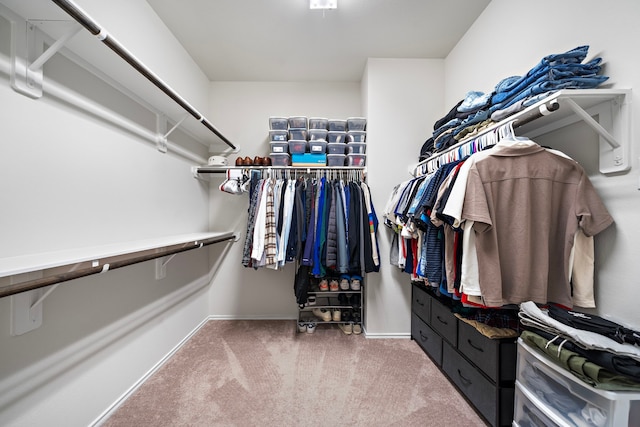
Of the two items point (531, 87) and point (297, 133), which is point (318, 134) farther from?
point (531, 87)

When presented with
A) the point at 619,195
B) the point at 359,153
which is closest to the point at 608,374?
the point at 619,195

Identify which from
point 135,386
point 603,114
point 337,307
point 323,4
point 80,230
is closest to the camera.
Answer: point 603,114

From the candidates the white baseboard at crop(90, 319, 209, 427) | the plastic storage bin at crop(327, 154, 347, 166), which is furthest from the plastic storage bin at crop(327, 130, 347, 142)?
the white baseboard at crop(90, 319, 209, 427)

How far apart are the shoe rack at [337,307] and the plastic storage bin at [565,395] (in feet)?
4.33

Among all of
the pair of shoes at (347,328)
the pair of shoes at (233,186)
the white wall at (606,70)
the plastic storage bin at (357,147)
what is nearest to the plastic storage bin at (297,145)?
the plastic storage bin at (357,147)

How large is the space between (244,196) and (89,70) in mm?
1609

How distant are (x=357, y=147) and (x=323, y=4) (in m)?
1.11

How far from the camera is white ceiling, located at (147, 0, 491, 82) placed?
5.82 feet

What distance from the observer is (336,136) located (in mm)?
2377

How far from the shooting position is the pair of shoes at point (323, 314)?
2438mm

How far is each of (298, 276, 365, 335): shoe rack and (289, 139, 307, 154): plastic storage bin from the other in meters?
1.30

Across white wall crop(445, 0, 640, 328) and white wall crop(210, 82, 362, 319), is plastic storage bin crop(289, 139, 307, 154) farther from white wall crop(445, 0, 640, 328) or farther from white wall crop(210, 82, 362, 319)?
white wall crop(445, 0, 640, 328)

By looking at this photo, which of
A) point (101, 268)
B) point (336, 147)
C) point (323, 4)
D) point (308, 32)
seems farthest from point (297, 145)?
point (101, 268)

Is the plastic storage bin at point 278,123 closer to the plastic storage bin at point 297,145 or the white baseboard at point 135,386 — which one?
the plastic storage bin at point 297,145
